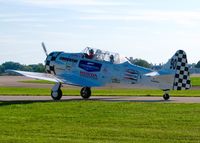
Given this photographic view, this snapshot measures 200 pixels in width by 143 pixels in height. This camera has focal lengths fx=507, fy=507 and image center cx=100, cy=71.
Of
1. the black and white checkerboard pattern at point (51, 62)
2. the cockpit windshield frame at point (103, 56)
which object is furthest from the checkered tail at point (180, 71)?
the black and white checkerboard pattern at point (51, 62)

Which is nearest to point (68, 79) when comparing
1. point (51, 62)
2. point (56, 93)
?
point (56, 93)

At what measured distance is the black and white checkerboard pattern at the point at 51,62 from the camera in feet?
87.3

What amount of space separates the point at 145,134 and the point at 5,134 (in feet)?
10.6

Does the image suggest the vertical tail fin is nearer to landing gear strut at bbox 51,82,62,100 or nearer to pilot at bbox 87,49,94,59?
pilot at bbox 87,49,94,59

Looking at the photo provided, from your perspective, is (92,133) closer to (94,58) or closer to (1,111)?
(1,111)

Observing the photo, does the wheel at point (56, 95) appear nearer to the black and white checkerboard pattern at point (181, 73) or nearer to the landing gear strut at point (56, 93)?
the landing gear strut at point (56, 93)

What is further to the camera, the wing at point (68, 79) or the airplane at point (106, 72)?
the wing at point (68, 79)

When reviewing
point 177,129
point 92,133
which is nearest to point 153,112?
point 177,129

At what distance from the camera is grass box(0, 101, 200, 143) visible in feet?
37.1

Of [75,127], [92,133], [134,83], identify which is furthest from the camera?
[134,83]

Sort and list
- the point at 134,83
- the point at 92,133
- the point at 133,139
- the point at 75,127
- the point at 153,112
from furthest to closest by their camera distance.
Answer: the point at 134,83
the point at 153,112
the point at 75,127
the point at 92,133
the point at 133,139

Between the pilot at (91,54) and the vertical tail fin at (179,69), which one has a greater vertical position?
the pilot at (91,54)

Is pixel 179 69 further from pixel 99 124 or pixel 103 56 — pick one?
pixel 99 124

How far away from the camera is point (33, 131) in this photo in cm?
1216
